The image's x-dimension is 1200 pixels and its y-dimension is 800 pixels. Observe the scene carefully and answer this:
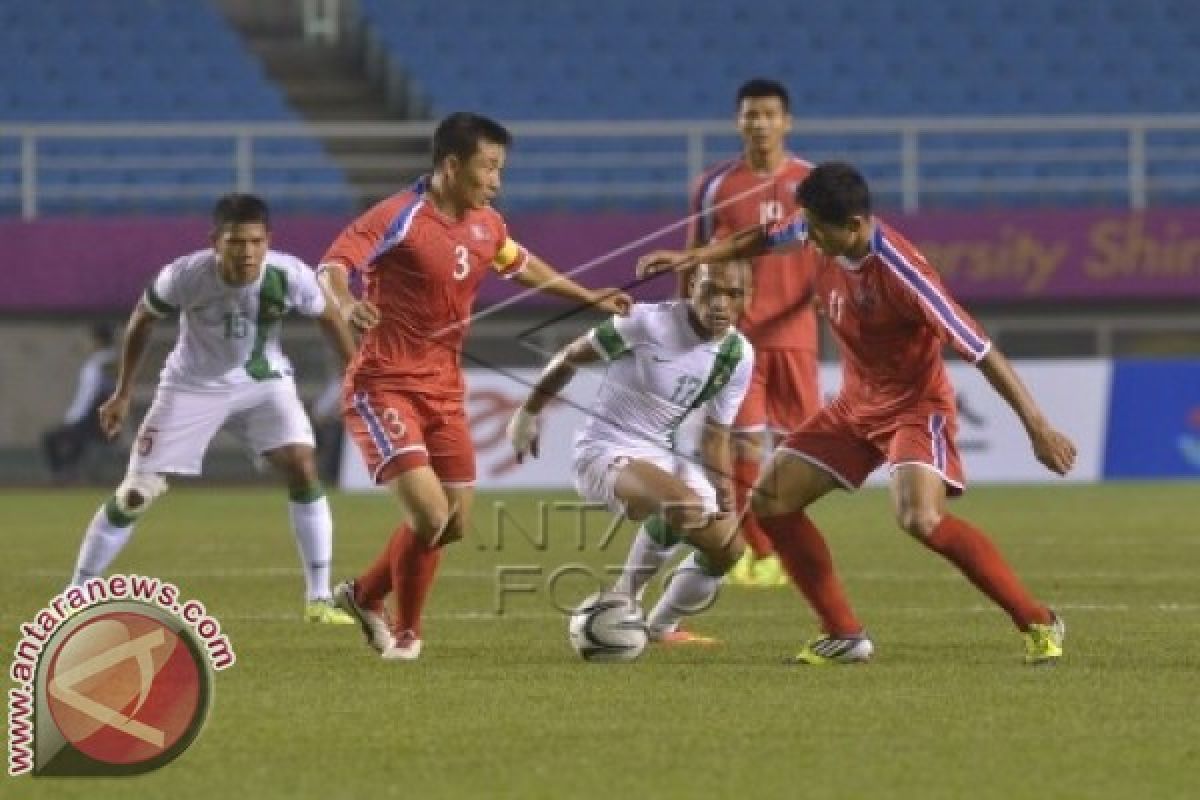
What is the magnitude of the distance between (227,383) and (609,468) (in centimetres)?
212

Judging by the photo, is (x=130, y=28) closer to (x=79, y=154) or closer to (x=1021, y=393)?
(x=79, y=154)

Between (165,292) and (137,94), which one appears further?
(137,94)

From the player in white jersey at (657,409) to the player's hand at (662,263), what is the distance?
445 millimetres

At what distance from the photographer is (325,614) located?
10.8 meters

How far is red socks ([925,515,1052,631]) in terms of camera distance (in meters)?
8.74

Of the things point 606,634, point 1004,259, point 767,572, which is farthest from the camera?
point 1004,259

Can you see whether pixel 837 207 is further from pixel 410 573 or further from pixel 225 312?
pixel 225 312

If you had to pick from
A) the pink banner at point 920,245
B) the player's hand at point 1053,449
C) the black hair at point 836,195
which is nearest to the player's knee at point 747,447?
the black hair at point 836,195

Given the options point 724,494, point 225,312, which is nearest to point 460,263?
point 225,312

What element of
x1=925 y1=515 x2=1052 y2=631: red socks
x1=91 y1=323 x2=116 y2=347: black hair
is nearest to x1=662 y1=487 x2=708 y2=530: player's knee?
x1=925 y1=515 x2=1052 y2=631: red socks

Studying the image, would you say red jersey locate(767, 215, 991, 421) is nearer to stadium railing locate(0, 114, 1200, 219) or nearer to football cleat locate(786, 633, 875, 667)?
football cleat locate(786, 633, 875, 667)

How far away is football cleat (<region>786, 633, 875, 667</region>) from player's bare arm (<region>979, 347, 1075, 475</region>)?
0.98m

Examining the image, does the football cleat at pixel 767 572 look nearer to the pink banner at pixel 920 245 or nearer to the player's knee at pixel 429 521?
the player's knee at pixel 429 521

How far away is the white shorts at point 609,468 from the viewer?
380 inches
